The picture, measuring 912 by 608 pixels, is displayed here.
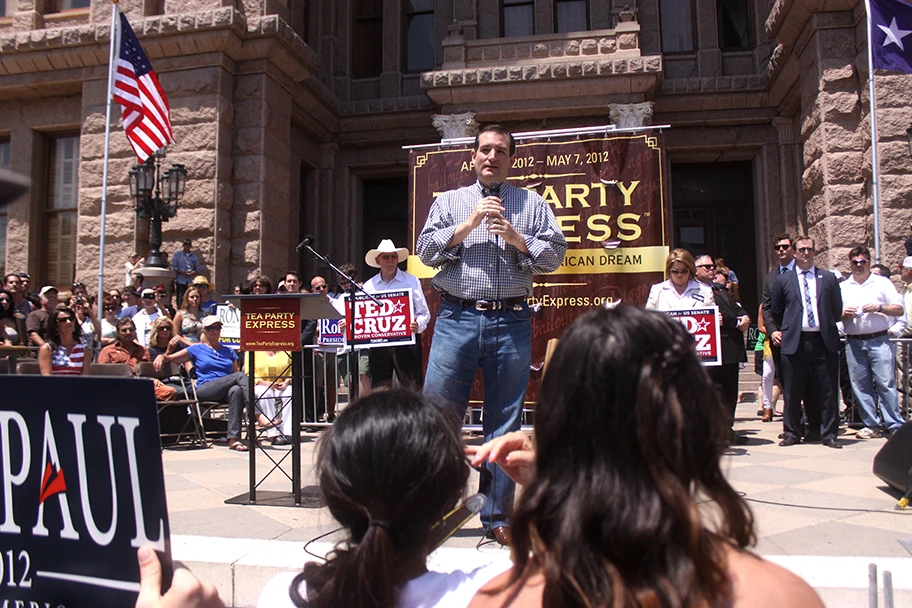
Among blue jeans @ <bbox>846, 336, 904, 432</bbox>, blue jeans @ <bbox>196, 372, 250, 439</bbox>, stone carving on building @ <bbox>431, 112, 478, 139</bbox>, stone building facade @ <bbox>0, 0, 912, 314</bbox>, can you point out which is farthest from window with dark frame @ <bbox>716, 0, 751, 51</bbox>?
blue jeans @ <bbox>196, 372, 250, 439</bbox>

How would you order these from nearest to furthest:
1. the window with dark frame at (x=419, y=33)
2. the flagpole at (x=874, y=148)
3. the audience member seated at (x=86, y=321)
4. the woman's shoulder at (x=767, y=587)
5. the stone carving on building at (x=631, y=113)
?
1. the woman's shoulder at (x=767, y=587)
2. the flagpole at (x=874, y=148)
3. the audience member seated at (x=86, y=321)
4. the stone carving on building at (x=631, y=113)
5. the window with dark frame at (x=419, y=33)

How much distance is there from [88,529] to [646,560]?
57.9 inches

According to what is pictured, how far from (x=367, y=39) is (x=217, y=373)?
11.3 meters

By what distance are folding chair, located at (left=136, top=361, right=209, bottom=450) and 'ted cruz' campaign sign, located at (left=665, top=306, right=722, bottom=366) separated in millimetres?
5159

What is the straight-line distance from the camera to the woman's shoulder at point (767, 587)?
3.32ft

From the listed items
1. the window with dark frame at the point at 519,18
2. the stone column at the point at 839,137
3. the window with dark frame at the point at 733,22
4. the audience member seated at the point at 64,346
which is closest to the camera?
the audience member seated at the point at 64,346

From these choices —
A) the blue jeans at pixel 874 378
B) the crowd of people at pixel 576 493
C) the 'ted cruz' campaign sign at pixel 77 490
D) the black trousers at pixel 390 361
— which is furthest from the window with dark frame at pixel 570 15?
the 'ted cruz' campaign sign at pixel 77 490

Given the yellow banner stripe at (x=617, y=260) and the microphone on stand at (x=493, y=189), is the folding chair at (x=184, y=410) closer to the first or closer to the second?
the yellow banner stripe at (x=617, y=260)

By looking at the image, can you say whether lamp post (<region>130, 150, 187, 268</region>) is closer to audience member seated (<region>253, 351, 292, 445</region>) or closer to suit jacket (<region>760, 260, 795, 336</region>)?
audience member seated (<region>253, 351, 292, 445</region>)

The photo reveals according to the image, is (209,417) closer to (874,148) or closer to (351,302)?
(351,302)

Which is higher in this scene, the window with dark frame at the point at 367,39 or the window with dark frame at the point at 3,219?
the window with dark frame at the point at 367,39

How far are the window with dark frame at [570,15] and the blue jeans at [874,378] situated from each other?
10500 millimetres

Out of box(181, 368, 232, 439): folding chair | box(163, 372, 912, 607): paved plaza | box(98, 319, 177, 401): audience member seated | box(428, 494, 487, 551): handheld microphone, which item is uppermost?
box(98, 319, 177, 401): audience member seated

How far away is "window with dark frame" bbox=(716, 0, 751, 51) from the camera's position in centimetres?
1555
